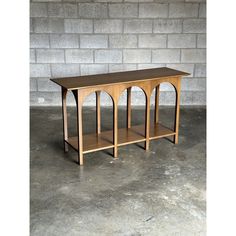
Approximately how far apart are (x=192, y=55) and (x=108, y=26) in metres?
1.53

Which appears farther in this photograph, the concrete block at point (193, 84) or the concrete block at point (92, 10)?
the concrete block at point (193, 84)

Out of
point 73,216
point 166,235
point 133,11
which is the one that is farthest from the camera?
point 133,11

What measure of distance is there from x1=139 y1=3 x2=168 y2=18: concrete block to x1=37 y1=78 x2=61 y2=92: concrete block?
1886 millimetres

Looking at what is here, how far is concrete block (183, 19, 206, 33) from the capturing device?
530 centimetres

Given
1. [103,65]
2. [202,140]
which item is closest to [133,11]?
[103,65]

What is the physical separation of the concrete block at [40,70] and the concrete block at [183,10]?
89.6 inches

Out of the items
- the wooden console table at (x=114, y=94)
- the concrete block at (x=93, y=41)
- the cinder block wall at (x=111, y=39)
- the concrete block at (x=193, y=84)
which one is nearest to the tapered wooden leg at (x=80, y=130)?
the wooden console table at (x=114, y=94)

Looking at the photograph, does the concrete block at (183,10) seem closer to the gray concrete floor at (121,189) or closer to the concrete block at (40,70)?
the gray concrete floor at (121,189)

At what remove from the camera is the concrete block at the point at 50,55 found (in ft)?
17.6

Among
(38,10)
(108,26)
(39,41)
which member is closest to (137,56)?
(108,26)

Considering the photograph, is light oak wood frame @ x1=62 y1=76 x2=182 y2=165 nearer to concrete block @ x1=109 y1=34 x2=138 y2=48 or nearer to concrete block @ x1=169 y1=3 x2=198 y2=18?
concrete block @ x1=109 y1=34 x2=138 y2=48
